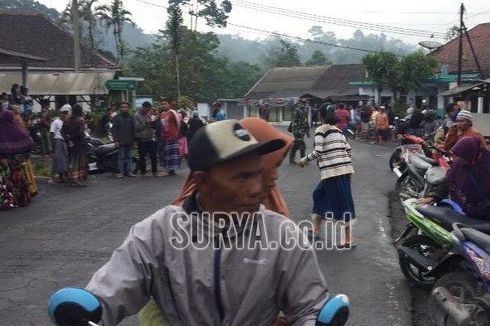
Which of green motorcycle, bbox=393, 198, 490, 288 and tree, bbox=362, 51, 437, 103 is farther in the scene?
tree, bbox=362, 51, 437, 103

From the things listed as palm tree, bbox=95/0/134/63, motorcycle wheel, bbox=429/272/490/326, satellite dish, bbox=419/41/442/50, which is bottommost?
motorcycle wheel, bbox=429/272/490/326

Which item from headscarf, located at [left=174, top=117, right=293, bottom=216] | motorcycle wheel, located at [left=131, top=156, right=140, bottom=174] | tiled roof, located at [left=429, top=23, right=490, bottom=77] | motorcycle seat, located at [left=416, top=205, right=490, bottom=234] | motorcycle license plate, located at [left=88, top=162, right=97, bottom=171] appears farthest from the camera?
tiled roof, located at [left=429, top=23, right=490, bottom=77]

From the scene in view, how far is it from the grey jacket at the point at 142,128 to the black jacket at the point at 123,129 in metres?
0.20

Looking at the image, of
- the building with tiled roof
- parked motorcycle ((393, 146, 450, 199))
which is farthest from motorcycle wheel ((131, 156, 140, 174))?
the building with tiled roof

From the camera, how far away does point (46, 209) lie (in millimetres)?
8828

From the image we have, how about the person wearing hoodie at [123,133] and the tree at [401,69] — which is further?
the tree at [401,69]

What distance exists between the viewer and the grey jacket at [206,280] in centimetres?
179

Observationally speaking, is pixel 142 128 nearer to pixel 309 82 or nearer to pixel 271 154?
pixel 271 154

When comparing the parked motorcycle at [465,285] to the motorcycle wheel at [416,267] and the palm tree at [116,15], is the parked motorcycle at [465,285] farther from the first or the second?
the palm tree at [116,15]

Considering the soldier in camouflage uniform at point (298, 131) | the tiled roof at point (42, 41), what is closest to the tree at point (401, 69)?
the tiled roof at point (42, 41)

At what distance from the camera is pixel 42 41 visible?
32594mm

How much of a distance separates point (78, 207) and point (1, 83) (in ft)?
45.9

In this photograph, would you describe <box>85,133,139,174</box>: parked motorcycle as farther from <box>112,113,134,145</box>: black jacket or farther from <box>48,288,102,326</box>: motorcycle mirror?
<box>48,288,102,326</box>: motorcycle mirror

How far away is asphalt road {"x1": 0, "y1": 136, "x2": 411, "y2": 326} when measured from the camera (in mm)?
4742
